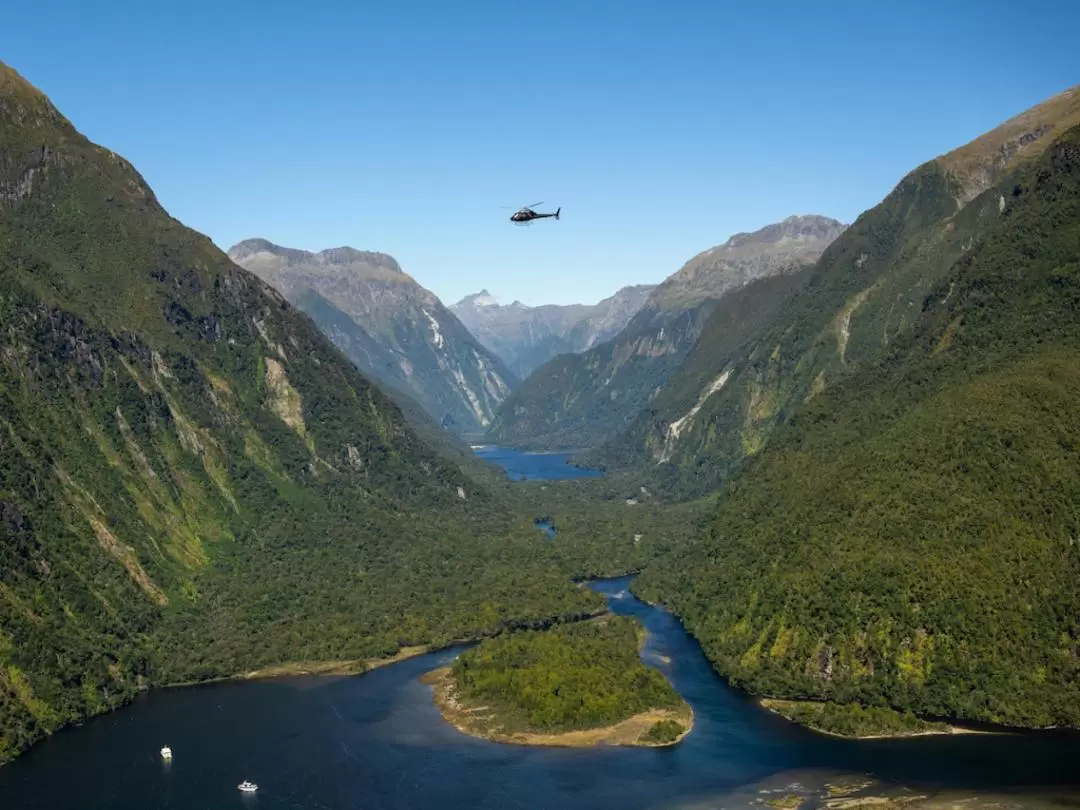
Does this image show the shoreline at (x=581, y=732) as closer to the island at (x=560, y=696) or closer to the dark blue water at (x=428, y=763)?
the island at (x=560, y=696)

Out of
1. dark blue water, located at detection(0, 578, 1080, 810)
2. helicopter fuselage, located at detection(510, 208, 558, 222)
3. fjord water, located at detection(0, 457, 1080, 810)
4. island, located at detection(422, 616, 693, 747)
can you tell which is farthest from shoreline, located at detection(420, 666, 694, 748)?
helicopter fuselage, located at detection(510, 208, 558, 222)

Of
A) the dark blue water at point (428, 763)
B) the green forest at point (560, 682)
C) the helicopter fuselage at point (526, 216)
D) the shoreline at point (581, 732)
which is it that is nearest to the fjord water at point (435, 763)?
the dark blue water at point (428, 763)

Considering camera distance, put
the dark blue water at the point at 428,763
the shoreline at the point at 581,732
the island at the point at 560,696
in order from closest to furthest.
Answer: the dark blue water at the point at 428,763, the shoreline at the point at 581,732, the island at the point at 560,696

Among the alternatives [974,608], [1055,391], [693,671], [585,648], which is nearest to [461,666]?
[585,648]

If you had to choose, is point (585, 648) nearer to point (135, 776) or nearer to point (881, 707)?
point (881, 707)

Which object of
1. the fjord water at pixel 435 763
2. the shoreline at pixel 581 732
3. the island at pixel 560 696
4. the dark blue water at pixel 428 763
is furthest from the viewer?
the island at pixel 560 696

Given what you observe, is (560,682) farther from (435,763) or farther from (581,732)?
(435,763)

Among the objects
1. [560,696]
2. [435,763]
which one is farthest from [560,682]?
[435,763]

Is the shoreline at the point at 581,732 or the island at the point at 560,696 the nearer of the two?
the shoreline at the point at 581,732
